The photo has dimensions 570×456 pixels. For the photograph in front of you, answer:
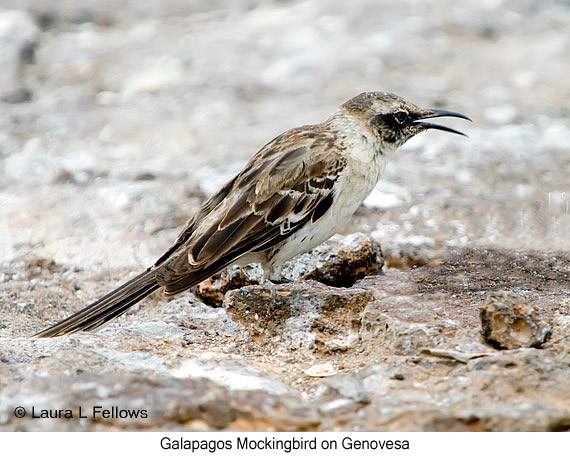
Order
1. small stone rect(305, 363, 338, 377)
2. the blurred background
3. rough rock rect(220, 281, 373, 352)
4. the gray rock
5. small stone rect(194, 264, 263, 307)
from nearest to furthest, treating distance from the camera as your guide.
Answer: small stone rect(305, 363, 338, 377) < rough rock rect(220, 281, 373, 352) < small stone rect(194, 264, 263, 307) < the blurred background < the gray rock

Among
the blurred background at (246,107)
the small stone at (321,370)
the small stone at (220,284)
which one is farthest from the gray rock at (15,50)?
the small stone at (321,370)

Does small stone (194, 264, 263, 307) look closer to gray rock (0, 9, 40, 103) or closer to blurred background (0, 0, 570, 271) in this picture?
blurred background (0, 0, 570, 271)

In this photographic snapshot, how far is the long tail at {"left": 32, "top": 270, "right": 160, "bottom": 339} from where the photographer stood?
4.83 m

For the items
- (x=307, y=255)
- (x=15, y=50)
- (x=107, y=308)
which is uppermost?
(x=15, y=50)

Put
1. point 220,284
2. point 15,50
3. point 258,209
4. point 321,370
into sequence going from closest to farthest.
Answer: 1. point 321,370
2. point 258,209
3. point 220,284
4. point 15,50

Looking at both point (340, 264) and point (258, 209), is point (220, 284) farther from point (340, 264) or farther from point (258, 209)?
point (340, 264)

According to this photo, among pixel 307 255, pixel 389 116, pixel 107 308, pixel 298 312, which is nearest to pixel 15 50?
pixel 389 116

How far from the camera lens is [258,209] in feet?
17.5

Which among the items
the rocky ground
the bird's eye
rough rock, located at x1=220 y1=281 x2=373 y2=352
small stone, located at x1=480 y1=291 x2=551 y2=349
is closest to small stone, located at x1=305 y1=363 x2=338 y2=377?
the rocky ground

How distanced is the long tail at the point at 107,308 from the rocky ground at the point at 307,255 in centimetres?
21

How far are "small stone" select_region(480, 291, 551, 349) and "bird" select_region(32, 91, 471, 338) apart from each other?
158cm

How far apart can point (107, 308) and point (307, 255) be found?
141cm

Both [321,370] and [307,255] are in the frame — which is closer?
[321,370]

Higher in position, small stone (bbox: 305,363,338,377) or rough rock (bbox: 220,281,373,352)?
rough rock (bbox: 220,281,373,352)
